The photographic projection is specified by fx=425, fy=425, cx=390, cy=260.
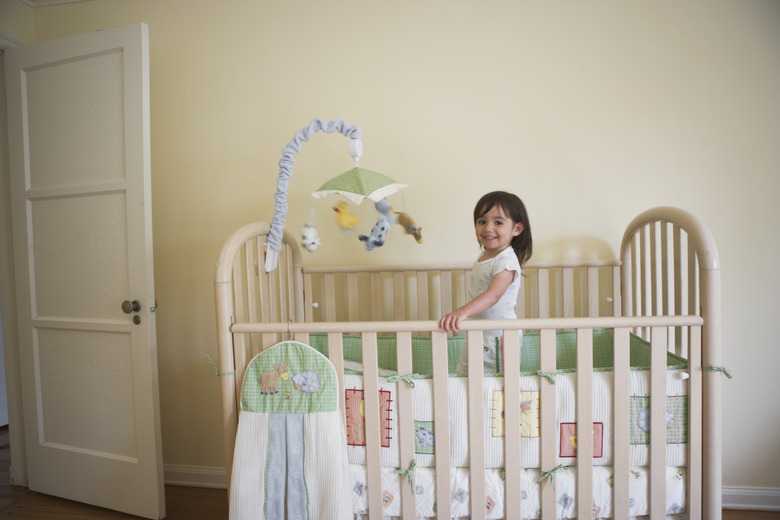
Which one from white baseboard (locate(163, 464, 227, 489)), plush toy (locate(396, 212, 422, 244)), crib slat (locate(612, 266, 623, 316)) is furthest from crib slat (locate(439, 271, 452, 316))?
white baseboard (locate(163, 464, 227, 489))

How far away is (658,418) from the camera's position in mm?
1112

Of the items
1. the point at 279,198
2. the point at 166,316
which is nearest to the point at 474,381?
the point at 279,198

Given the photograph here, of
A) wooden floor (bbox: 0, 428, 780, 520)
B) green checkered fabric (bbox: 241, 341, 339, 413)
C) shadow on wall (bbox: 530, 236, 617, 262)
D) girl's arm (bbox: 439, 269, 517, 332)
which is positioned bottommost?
wooden floor (bbox: 0, 428, 780, 520)

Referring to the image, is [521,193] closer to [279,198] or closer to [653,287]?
[653,287]

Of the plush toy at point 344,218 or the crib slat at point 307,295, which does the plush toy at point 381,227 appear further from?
the crib slat at point 307,295

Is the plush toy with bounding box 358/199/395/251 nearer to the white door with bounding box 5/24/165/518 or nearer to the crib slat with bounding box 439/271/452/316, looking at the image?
the crib slat with bounding box 439/271/452/316

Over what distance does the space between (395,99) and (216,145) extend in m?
0.81

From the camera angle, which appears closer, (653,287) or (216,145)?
(653,287)

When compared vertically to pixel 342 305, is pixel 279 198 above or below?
above

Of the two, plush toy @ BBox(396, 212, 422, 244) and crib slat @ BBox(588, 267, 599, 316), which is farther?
crib slat @ BBox(588, 267, 599, 316)

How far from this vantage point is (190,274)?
6.30ft

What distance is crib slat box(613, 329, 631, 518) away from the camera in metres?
1.10

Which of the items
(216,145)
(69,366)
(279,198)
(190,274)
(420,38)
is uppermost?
(420,38)

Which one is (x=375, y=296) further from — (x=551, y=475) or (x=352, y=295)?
(x=551, y=475)
